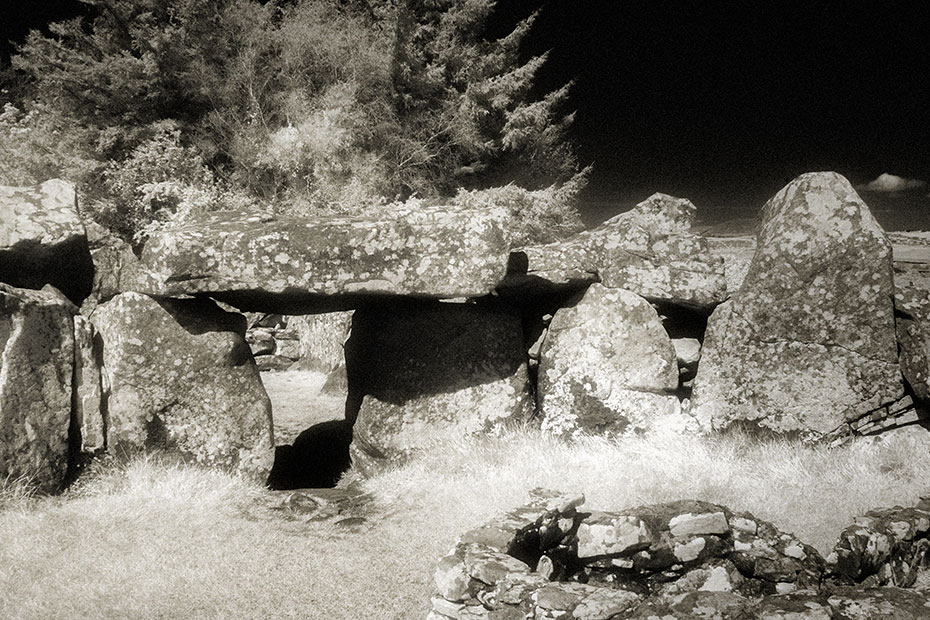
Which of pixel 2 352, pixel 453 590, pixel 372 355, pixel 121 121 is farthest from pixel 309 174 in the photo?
pixel 453 590

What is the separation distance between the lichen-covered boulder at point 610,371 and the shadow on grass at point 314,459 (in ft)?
9.59

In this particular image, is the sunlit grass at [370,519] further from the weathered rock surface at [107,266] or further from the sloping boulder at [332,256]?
the weathered rock surface at [107,266]

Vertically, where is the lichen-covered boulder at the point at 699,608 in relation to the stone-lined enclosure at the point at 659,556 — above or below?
above

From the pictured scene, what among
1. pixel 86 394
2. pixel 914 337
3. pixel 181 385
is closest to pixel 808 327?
pixel 914 337

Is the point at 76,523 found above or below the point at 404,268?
below

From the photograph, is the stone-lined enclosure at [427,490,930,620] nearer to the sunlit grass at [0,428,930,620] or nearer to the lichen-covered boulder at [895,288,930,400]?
the sunlit grass at [0,428,930,620]

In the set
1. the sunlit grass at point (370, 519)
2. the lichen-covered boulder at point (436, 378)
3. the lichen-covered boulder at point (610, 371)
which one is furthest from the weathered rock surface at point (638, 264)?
the sunlit grass at point (370, 519)

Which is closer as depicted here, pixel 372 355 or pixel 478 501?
pixel 478 501

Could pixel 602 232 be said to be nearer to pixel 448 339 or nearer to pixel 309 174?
pixel 448 339

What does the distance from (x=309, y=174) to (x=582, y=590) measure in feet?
68.6

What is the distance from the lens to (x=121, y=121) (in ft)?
71.9

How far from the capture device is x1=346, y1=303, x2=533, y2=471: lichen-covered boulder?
7.91 metres

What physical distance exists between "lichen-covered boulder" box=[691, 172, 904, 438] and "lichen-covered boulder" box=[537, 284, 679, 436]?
0.48 metres

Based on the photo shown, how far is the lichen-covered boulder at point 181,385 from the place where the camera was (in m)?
7.03
